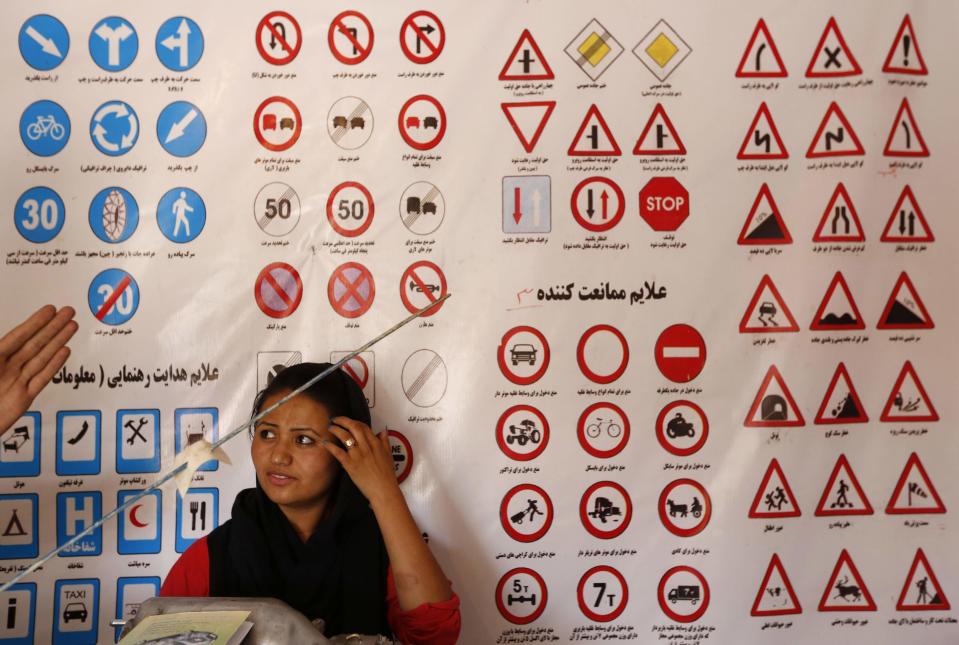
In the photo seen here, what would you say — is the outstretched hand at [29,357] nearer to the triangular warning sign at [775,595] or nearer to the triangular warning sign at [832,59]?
the triangular warning sign at [775,595]

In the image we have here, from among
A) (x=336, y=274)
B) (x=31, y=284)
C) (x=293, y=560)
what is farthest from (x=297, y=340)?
(x=31, y=284)

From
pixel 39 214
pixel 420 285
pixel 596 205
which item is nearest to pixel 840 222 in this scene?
pixel 596 205

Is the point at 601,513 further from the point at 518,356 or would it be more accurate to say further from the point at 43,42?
the point at 43,42

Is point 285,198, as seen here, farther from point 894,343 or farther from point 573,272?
point 894,343

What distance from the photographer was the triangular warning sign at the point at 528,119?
1726 mm

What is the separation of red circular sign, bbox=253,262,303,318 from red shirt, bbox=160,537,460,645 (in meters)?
0.49

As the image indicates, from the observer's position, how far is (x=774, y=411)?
1.73 metres

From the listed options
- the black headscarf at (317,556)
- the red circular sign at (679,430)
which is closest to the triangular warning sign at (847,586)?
the red circular sign at (679,430)

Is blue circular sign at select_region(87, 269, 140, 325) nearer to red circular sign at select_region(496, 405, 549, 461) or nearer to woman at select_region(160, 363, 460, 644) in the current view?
woman at select_region(160, 363, 460, 644)

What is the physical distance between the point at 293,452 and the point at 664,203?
93 centimetres

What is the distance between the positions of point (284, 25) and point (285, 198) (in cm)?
37

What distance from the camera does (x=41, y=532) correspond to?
65.5 inches

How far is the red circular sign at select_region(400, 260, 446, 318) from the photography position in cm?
171

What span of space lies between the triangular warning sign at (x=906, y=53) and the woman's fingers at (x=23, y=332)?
1778 mm
